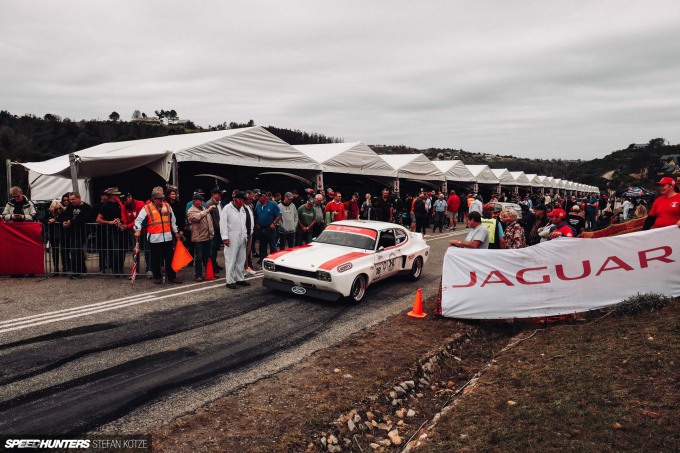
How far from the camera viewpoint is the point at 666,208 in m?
7.91

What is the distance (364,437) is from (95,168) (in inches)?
471

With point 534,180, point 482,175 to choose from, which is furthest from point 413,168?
point 534,180

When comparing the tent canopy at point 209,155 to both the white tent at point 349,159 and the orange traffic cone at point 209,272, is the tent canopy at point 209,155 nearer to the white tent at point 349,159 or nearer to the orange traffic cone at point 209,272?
the white tent at point 349,159

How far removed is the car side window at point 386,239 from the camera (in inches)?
363

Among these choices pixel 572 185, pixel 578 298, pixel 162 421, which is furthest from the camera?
pixel 572 185

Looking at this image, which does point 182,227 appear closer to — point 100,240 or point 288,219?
point 100,240

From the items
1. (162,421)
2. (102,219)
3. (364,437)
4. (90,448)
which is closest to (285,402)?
(364,437)

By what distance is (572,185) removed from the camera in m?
64.8

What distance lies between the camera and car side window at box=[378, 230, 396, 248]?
9228mm

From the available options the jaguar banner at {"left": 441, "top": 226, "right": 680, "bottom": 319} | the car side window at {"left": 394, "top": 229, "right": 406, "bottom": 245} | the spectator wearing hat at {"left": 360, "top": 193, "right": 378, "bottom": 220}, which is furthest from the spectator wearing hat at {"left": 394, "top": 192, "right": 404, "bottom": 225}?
the jaguar banner at {"left": 441, "top": 226, "right": 680, "bottom": 319}

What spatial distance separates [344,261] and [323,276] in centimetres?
53

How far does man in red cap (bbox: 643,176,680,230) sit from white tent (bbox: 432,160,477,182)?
20.1 metres

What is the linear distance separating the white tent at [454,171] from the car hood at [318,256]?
20559mm

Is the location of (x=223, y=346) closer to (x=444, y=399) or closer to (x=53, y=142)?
(x=444, y=399)
